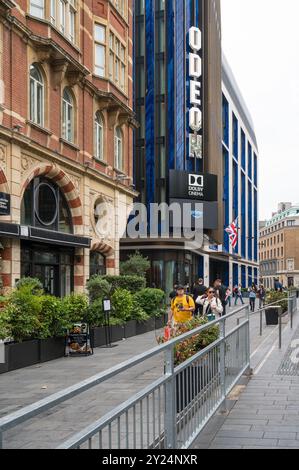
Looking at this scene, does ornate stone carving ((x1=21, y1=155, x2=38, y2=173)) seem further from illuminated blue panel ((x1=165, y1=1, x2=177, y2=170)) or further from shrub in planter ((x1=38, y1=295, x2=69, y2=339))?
illuminated blue panel ((x1=165, y1=1, x2=177, y2=170))

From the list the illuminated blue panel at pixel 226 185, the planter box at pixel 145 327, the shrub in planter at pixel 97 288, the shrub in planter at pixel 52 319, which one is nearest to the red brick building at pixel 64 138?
A: the shrub in planter at pixel 97 288

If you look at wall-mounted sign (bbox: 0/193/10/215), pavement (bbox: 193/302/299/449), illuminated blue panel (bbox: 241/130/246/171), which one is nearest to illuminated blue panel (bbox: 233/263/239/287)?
illuminated blue panel (bbox: 241/130/246/171)

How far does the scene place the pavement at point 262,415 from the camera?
21.0 feet

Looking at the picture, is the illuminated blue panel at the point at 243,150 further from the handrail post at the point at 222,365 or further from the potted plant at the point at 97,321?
the handrail post at the point at 222,365

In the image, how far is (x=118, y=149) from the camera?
31250 mm

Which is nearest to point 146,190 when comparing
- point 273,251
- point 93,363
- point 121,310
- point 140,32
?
point 140,32

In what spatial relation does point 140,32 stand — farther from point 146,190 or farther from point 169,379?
point 169,379

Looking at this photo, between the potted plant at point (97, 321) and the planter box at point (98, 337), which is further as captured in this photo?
the potted plant at point (97, 321)

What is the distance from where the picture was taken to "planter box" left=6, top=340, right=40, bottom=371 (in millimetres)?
12500

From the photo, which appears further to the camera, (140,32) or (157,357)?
(140,32)

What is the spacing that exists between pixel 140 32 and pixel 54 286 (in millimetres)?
29860

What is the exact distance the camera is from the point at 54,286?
24.7m

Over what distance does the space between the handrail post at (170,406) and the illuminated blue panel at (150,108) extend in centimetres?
4222

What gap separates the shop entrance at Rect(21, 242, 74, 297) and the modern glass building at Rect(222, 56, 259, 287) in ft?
115
